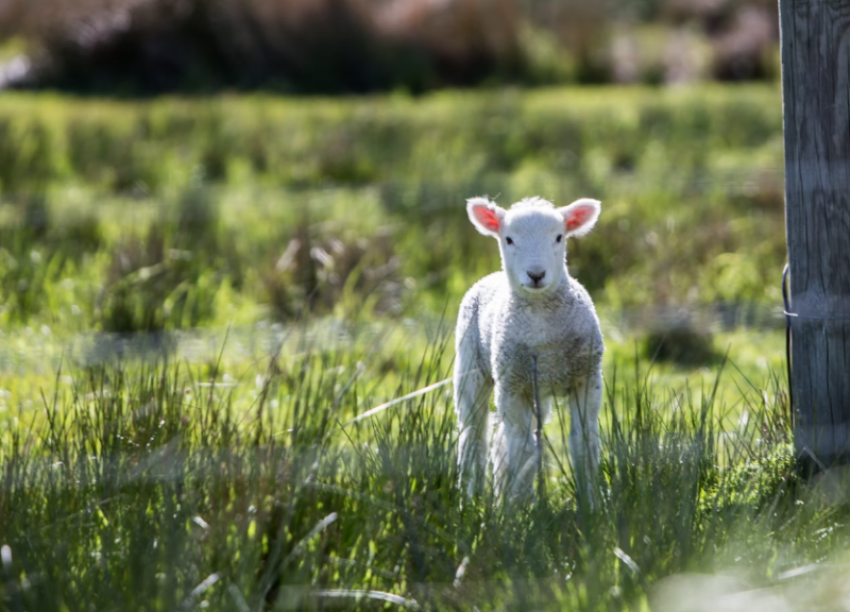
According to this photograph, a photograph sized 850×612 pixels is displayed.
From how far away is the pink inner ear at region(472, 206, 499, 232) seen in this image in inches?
148

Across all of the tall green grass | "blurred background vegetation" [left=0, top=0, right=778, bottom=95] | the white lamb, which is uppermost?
"blurred background vegetation" [left=0, top=0, right=778, bottom=95]

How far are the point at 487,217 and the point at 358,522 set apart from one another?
1334 mm

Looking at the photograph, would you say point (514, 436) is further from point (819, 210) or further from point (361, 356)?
point (819, 210)

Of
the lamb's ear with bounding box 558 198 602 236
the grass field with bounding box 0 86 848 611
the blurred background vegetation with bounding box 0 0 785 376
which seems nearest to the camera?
the grass field with bounding box 0 86 848 611

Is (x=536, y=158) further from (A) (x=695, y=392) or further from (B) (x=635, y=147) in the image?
(A) (x=695, y=392)

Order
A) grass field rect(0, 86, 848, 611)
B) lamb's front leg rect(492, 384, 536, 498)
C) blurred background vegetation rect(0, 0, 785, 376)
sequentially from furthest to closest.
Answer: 1. blurred background vegetation rect(0, 0, 785, 376)
2. lamb's front leg rect(492, 384, 536, 498)
3. grass field rect(0, 86, 848, 611)

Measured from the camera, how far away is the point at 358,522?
2883 millimetres

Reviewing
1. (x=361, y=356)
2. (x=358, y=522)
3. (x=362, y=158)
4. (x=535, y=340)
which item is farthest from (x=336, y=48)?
(x=358, y=522)

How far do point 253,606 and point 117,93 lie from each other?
12.6m

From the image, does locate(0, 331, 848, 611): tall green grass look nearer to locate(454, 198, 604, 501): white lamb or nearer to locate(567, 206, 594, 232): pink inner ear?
locate(454, 198, 604, 501): white lamb

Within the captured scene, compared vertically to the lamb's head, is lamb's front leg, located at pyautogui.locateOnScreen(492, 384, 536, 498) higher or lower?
lower

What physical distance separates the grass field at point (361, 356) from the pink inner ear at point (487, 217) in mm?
434

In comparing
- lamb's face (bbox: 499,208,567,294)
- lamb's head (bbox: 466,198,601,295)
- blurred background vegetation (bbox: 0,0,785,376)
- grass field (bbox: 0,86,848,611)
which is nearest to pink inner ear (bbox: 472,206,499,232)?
lamb's head (bbox: 466,198,601,295)

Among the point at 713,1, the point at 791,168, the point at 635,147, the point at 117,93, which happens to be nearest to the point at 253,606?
the point at 791,168
